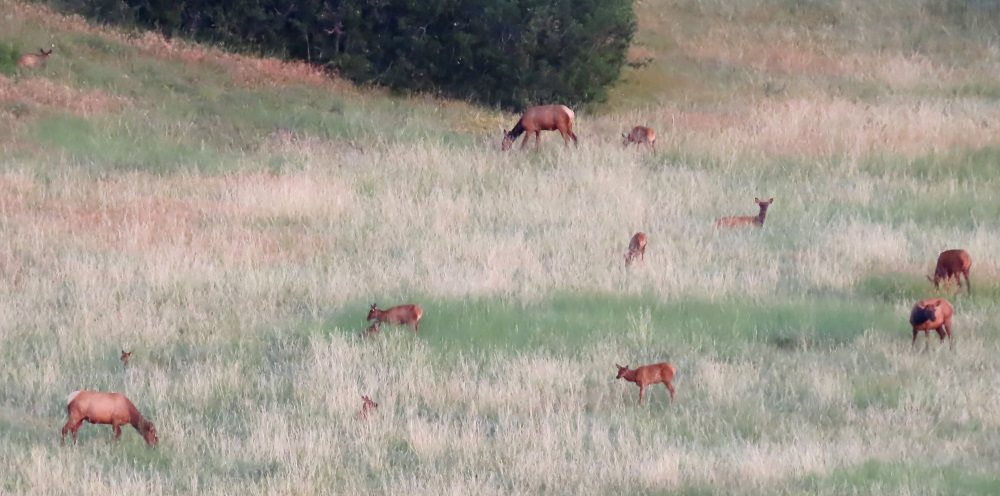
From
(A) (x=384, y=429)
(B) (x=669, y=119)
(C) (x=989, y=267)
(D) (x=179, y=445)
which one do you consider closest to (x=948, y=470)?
(A) (x=384, y=429)

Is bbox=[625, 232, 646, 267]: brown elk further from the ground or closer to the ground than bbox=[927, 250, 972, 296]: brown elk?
further from the ground

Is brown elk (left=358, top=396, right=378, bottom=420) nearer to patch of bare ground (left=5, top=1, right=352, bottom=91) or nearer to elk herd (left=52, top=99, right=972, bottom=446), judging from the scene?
elk herd (left=52, top=99, right=972, bottom=446)

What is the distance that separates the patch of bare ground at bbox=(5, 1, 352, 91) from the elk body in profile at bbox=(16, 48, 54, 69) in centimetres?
241

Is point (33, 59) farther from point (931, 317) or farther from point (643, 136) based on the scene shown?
point (931, 317)

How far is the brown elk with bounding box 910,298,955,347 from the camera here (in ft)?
30.9

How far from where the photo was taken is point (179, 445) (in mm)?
7594

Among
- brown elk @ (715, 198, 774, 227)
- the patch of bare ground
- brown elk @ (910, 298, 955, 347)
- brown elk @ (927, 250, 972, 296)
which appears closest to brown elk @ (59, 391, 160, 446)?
brown elk @ (910, 298, 955, 347)

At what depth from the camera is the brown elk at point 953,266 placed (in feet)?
36.3

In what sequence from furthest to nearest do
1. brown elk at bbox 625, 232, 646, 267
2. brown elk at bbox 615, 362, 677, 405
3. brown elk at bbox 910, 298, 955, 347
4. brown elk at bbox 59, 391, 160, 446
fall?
brown elk at bbox 625, 232, 646, 267 < brown elk at bbox 910, 298, 955, 347 < brown elk at bbox 615, 362, 677, 405 < brown elk at bbox 59, 391, 160, 446

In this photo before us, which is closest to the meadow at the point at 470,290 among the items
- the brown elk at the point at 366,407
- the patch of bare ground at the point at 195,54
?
the brown elk at the point at 366,407

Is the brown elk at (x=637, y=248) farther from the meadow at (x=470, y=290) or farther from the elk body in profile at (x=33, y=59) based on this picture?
the elk body in profile at (x=33, y=59)

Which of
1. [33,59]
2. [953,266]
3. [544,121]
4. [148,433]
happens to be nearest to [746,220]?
[953,266]

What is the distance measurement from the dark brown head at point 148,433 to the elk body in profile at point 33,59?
16026mm

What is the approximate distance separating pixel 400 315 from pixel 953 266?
5059 millimetres
